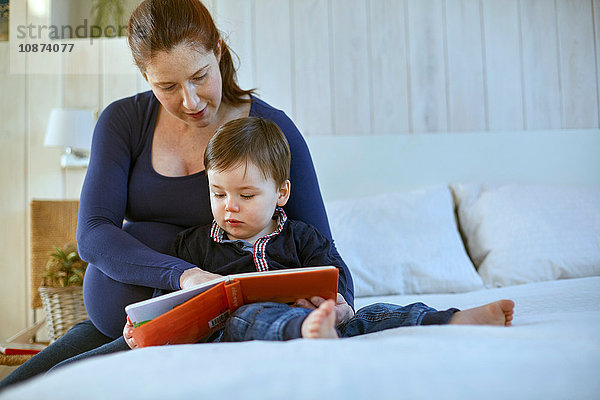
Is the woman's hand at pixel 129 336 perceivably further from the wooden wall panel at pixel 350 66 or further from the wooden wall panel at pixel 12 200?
the wooden wall panel at pixel 12 200

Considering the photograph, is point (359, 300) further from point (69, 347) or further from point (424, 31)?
point (424, 31)

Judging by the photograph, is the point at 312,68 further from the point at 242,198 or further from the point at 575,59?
the point at 242,198

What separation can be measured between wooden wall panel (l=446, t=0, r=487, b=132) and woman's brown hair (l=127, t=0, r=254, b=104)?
1.54 m

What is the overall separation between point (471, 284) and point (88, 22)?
2182mm

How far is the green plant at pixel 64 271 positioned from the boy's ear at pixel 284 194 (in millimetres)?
1175

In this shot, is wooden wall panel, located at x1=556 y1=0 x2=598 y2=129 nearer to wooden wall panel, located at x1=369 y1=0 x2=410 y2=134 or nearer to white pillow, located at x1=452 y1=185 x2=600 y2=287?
white pillow, located at x1=452 y1=185 x2=600 y2=287

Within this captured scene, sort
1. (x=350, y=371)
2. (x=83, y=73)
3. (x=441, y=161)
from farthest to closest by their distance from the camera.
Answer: (x=83, y=73) < (x=441, y=161) < (x=350, y=371)

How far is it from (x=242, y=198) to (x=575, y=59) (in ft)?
6.95

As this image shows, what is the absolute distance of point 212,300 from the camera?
0.89m

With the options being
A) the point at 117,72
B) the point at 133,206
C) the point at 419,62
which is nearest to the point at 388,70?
the point at 419,62

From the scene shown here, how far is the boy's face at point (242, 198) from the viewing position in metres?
1.17

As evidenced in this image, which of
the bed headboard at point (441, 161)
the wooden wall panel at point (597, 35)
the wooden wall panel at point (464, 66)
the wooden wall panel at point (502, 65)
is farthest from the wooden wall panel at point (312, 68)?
the wooden wall panel at point (597, 35)

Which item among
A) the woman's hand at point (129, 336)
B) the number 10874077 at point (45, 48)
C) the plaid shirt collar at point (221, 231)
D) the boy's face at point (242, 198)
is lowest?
the woman's hand at point (129, 336)

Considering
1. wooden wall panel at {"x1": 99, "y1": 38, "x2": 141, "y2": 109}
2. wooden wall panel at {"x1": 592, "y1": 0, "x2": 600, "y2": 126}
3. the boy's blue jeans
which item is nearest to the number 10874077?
wooden wall panel at {"x1": 99, "y1": 38, "x2": 141, "y2": 109}
